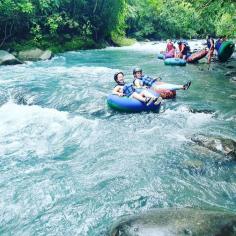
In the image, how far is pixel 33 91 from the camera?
32.9ft

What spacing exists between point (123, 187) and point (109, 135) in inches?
81.7

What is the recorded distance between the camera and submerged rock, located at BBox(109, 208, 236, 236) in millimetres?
3213

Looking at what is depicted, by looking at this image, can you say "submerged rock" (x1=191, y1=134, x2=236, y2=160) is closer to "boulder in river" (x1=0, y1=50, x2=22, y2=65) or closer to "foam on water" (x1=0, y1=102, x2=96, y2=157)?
"foam on water" (x1=0, y1=102, x2=96, y2=157)

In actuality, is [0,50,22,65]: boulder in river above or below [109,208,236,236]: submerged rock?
below

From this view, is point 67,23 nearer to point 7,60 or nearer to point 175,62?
point 7,60

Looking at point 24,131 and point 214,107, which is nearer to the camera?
point 24,131

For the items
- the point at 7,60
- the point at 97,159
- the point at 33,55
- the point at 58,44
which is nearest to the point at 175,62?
the point at 7,60

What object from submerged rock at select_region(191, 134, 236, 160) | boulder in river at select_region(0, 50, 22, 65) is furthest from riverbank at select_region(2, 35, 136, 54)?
submerged rock at select_region(191, 134, 236, 160)

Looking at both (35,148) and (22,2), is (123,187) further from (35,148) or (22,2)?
(22,2)

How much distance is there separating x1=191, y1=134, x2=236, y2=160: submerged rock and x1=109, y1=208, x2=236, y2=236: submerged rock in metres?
2.18

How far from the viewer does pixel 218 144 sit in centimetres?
576

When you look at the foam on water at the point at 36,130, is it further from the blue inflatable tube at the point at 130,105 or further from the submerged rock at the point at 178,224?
the submerged rock at the point at 178,224

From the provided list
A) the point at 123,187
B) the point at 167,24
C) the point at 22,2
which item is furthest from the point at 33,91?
the point at 167,24

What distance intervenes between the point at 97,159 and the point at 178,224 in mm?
2567
